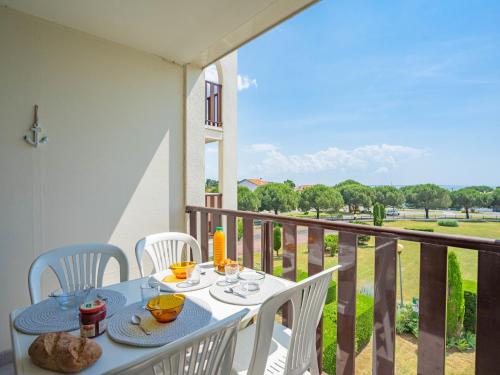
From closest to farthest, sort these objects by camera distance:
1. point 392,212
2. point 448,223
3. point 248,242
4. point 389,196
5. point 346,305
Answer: point 346,305 < point 248,242 < point 448,223 < point 392,212 < point 389,196

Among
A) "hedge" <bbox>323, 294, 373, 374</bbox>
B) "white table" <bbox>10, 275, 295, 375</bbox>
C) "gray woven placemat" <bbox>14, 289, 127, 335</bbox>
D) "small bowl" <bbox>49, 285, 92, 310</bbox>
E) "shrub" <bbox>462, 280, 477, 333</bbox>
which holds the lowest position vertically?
"hedge" <bbox>323, 294, 373, 374</bbox>

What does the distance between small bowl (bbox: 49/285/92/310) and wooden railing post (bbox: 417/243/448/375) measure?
1.62 m

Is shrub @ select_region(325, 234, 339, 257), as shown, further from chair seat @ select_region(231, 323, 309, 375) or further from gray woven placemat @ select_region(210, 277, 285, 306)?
chair seat @ select_region(231, 323, 309, 375)

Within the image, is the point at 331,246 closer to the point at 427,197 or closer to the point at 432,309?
the point at 432,309

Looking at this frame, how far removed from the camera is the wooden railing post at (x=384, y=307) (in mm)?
1559

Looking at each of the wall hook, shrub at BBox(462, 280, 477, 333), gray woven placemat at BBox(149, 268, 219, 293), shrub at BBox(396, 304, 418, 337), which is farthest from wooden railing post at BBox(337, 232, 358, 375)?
the wall hook

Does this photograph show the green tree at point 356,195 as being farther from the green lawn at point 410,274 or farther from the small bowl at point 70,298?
the small bowl at point 70,298

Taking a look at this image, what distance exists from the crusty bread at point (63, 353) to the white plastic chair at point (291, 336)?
53 centimetres

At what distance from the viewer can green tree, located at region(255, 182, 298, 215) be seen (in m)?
7.92

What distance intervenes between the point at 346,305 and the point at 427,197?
7.22 m

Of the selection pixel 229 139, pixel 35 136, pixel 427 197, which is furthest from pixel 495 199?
pixel 35 136

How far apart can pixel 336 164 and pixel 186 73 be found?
58.0ft

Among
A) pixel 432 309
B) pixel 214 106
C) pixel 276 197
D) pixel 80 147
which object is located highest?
pixel 214 106

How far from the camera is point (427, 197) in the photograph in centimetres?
768
